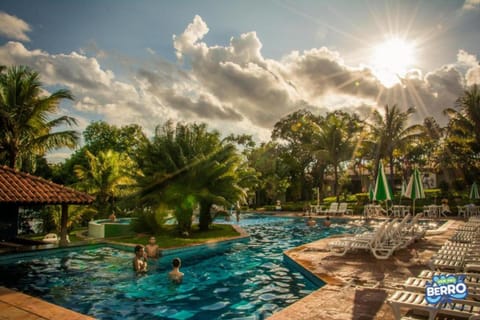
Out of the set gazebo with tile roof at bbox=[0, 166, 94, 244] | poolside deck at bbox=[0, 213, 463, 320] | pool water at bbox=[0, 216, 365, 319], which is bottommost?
pool water at bbox=[0, 216, 365, 319]

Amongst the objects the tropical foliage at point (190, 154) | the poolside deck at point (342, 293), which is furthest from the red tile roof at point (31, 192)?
the poolside deck at point (342, 293)

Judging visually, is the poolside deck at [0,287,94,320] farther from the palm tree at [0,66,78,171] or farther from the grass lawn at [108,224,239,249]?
the palm tree at [0,66,78,171]

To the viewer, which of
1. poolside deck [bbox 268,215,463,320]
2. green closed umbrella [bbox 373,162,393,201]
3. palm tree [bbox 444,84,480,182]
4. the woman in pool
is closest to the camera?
poolside deck [bbox 268,215,463,320]

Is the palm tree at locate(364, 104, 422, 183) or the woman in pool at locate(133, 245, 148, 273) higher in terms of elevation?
the palm tree at locate(364, 104, 422, 183)

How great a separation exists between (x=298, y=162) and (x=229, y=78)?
842 inches

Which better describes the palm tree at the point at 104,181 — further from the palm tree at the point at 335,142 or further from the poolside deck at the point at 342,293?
the palm tree at the point at 335,142

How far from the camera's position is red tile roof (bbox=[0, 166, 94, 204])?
10586 mm

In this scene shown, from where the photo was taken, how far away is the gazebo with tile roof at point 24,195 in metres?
10.7

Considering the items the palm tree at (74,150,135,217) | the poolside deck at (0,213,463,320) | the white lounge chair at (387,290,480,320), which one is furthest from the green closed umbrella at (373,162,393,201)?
the palm tree at (74,150,135,217)

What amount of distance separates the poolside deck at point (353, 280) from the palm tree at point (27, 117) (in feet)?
44.3

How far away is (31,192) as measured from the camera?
11375 millimetres

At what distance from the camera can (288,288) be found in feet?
25.6

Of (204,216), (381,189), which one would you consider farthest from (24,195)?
(381,189)

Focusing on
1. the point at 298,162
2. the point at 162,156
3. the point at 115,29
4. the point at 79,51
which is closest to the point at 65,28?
the point at 79,51
